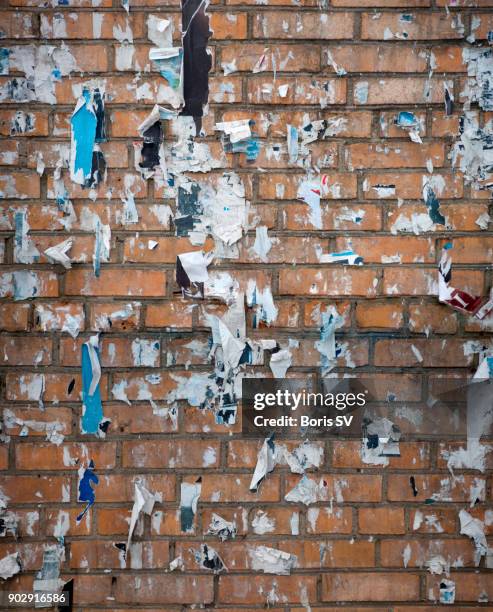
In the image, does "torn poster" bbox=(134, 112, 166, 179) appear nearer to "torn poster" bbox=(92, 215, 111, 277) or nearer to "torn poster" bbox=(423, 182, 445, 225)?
"torn poster" bbox=(92, 215, 111, 277)

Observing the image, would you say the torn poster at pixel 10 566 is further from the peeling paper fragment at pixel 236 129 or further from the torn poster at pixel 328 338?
the peeling paper fragment at pixel 236 129

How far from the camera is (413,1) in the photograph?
1677 mm

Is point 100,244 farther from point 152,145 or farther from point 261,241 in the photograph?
point 261,241

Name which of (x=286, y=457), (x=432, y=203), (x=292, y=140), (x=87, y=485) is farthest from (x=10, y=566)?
(x=432, y=203)

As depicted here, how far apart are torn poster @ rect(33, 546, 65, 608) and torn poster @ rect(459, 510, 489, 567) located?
1.17 meters

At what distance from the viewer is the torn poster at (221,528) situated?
1702 millimetres

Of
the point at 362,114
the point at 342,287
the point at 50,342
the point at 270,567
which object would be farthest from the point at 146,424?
the point at 362,114

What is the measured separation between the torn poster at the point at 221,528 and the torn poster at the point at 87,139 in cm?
103

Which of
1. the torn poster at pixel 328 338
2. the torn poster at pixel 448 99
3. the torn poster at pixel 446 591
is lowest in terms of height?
the torn poster at pixel 446 591

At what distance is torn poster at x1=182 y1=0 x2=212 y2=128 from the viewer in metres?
1.66

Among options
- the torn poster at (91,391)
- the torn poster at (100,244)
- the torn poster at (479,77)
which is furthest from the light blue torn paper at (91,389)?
the torn poster at (479,77)

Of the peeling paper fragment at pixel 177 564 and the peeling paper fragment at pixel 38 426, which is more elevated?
the peeling paper fragment at pixel 38 426

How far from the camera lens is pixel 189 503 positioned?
1704 millimetres

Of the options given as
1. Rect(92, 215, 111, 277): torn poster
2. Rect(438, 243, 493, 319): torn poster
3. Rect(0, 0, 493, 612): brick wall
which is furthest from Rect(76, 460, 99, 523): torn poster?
Rect(438, 243, 493, 319): torn poster
